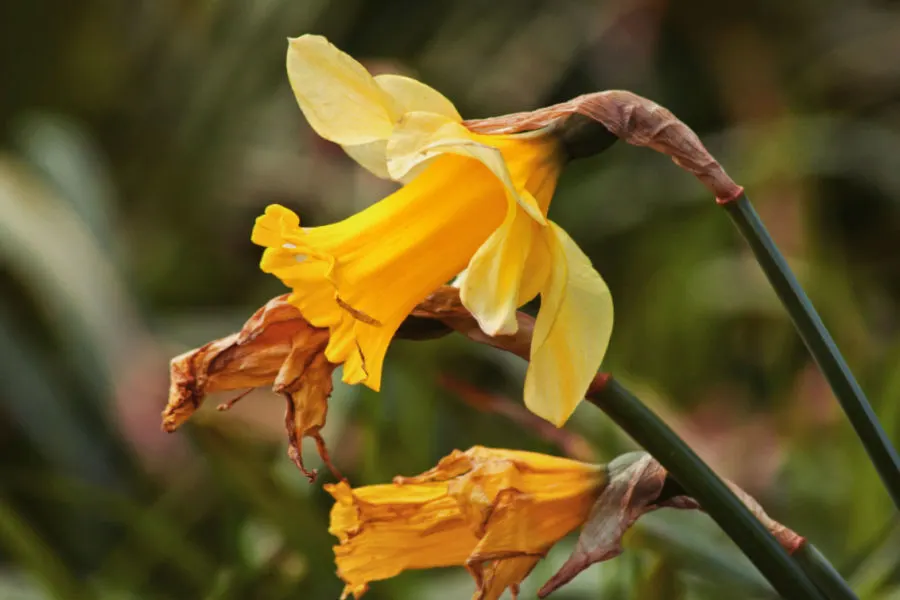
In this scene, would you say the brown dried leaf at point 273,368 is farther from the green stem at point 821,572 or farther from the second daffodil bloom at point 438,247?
the green stem at point 821,572

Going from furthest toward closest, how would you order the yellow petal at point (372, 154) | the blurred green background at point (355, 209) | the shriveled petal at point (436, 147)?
the blurred green background at point (355, 209), the yellow petal at point (372, 154), the shriveled petal at point (436, 147)

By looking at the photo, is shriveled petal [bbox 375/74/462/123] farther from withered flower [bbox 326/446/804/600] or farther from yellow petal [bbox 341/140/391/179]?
withered flower [bbox 326/446/804/600]

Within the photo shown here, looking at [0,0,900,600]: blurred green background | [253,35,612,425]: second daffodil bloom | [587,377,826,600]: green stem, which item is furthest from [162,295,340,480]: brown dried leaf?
[0,0,900,600]: blurred green background

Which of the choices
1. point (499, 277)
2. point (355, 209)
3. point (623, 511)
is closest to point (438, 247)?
point (499, 277)

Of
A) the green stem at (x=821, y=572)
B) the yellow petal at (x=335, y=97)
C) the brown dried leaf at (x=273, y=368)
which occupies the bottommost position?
the green stem at (x=821, y=572)

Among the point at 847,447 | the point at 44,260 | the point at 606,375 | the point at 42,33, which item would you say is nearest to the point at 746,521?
the point at 606,375

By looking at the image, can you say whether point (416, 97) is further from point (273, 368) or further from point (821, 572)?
point (821, 572)

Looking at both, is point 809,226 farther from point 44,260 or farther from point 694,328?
point 44,260

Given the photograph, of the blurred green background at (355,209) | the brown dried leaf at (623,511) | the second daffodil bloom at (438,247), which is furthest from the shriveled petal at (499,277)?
the blurred green background at (355,209)
